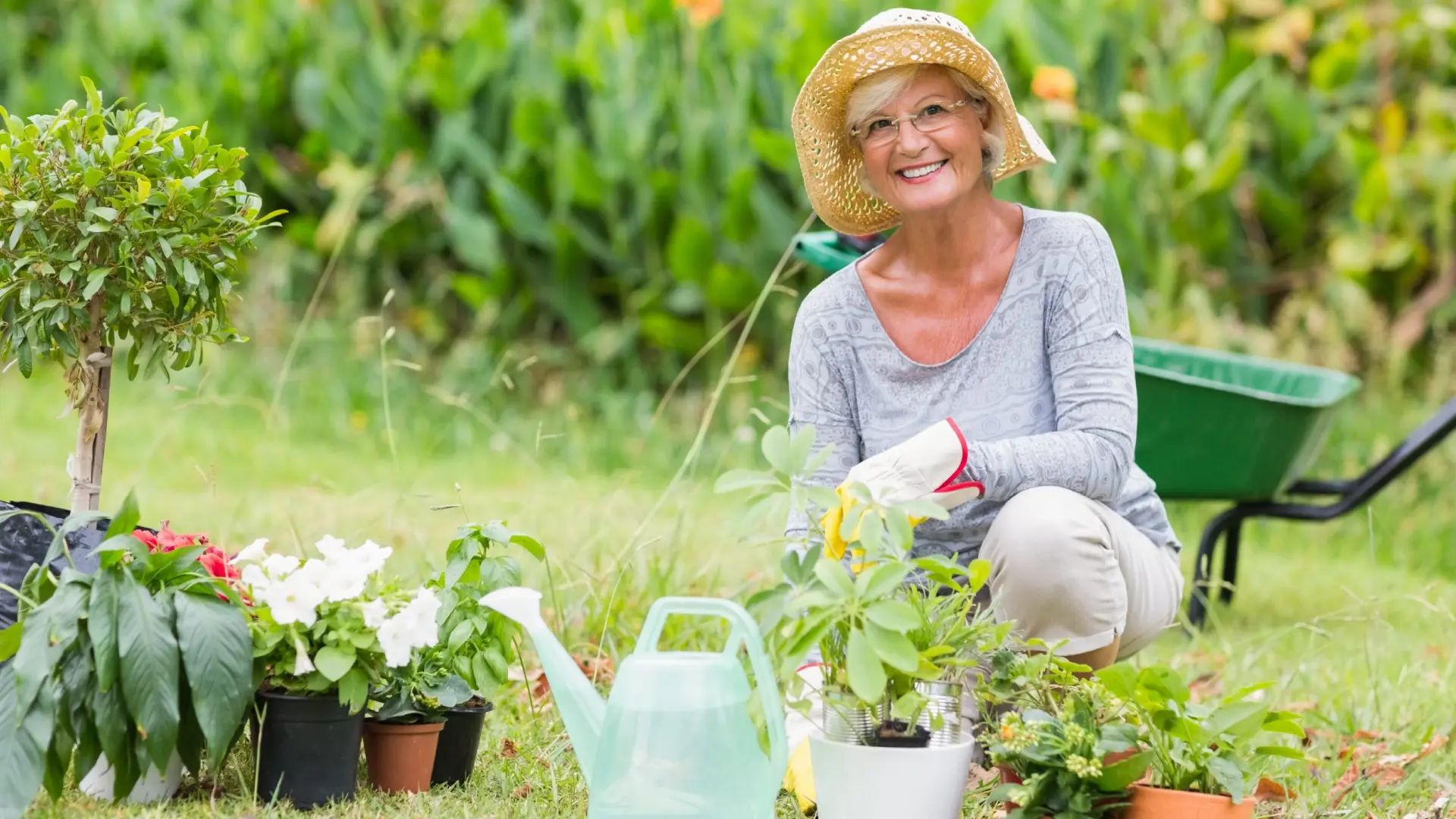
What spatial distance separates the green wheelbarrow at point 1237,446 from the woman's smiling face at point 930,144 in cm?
85

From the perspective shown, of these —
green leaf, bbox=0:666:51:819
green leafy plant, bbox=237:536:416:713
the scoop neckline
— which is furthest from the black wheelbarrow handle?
green leaf, bbox=0:666:51:819

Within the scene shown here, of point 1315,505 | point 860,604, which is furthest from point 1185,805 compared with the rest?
point 1315,505

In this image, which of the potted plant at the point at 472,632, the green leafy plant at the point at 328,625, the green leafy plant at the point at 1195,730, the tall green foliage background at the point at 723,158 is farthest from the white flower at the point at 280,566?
the tall green foliage background at the point at 723,158

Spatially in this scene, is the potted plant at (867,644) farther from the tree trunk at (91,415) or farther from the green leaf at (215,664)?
the tree trunk at (91,415)

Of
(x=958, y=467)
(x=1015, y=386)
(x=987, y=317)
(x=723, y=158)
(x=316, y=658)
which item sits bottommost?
(x=316, y=658)

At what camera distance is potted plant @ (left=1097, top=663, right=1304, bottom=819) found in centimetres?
170

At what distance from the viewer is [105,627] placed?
5.42 ft

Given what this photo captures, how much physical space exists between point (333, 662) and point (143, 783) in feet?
0.95

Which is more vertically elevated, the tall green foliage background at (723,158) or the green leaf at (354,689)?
the tall green foliage background at (723,158)

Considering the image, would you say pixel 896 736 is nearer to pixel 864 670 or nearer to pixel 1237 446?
pixel 864 670

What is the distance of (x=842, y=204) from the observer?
97.7 inches

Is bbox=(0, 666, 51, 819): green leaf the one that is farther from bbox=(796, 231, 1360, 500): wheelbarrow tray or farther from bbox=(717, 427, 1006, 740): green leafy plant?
bbox=(796, 231, 1360, 500): wheelbarrow tray

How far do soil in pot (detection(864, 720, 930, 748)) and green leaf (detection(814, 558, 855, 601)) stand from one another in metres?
0.18

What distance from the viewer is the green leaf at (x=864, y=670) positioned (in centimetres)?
158
